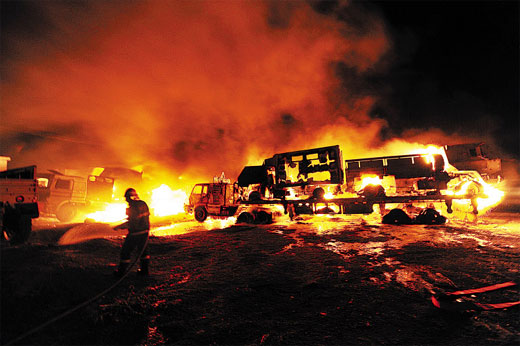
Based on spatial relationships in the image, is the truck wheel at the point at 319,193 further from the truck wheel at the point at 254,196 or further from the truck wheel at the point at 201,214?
the truck wheel at the point at 201,214

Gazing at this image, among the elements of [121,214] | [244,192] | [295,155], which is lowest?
[121,214]

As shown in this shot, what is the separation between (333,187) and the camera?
11.9 metres

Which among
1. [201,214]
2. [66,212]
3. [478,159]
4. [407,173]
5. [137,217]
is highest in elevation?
[478,159]

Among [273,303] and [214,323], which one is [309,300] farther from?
[214,323]

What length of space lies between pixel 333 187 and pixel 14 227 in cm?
1241

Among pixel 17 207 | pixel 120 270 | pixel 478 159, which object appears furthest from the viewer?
pixel 478 159

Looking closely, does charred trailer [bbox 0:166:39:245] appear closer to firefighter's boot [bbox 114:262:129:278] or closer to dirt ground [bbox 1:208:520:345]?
dirt ground [bbox 1:208:520:345]

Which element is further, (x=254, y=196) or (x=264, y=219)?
(x=254, y=196)

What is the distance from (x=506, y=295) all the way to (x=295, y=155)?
32.2ft

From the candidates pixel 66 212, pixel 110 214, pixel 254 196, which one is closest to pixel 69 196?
pixel 66 212

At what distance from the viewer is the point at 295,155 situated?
41.0 feet

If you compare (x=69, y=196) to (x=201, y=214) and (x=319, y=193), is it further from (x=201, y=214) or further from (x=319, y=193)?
(x=319, y=193)

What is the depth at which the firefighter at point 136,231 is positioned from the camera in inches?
172

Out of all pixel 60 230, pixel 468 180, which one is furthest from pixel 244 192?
pixel 468 180
